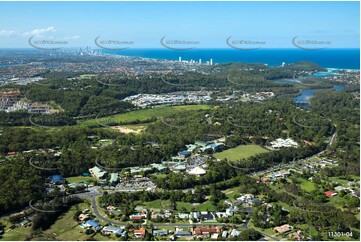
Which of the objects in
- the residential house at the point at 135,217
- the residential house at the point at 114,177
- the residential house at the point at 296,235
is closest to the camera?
the residential house at the point at 296,235

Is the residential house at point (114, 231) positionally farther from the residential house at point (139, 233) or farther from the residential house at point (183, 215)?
the residential house at point (183, 215)

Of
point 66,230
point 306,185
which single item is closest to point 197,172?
point 306,185

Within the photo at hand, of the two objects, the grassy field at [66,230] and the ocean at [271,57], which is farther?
the ocean at [271,57]

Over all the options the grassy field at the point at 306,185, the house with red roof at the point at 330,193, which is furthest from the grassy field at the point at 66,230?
the house with red roof at the point at 330,193

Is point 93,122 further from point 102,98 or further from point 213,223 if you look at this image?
point 213,223

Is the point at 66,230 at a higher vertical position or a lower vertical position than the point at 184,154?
lower

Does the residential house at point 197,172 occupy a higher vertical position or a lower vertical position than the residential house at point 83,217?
higher

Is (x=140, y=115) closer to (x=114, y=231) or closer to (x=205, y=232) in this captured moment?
(x=114, y=231)
